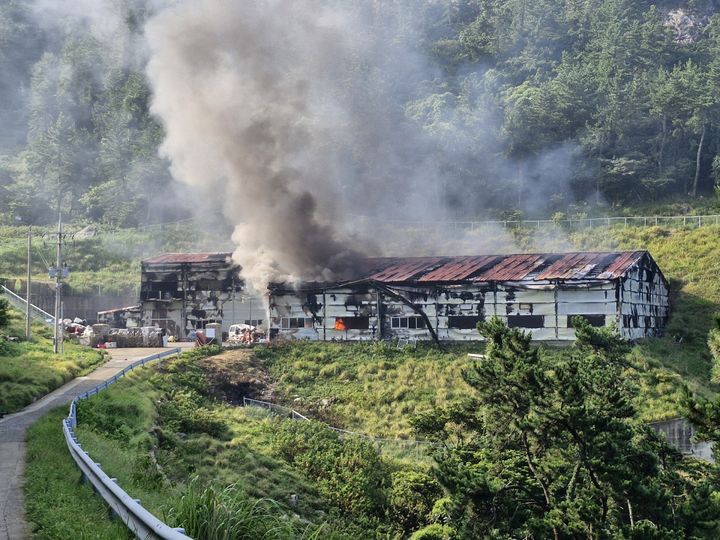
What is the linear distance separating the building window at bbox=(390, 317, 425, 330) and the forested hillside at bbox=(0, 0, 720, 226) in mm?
38397

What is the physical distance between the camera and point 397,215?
9225 cm

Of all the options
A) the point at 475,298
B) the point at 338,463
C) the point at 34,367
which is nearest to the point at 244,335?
the point at 475,298

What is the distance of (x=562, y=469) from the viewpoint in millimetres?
25609

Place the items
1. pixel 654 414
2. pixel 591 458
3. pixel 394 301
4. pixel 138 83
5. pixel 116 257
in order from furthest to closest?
pixel 138 83 → pixel 116 257 → pixel 394 301 → pixel 654 414 → pixel 591 458

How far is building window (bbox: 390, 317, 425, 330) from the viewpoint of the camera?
174 ft

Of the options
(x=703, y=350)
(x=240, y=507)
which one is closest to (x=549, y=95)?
(x=703, y=350)

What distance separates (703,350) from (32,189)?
92.0m

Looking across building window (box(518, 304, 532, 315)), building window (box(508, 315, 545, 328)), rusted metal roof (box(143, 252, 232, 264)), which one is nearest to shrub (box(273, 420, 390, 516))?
building window (box(508, 315, 545, 328))

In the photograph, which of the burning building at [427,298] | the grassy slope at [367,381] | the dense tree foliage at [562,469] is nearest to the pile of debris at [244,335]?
the burning building at [427,298]

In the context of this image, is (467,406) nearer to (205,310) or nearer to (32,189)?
(205,310)

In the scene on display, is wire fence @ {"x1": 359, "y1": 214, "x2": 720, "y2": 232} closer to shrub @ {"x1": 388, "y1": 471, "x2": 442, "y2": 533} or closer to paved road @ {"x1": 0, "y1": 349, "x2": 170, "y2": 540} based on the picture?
paved road @ {"x1": 0, "y1": 349, "x2": 170, "y2": 540}

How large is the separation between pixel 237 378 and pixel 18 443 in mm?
25301

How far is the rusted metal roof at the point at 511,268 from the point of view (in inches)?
1998

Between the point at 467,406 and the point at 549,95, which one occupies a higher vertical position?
the point at 549,95
